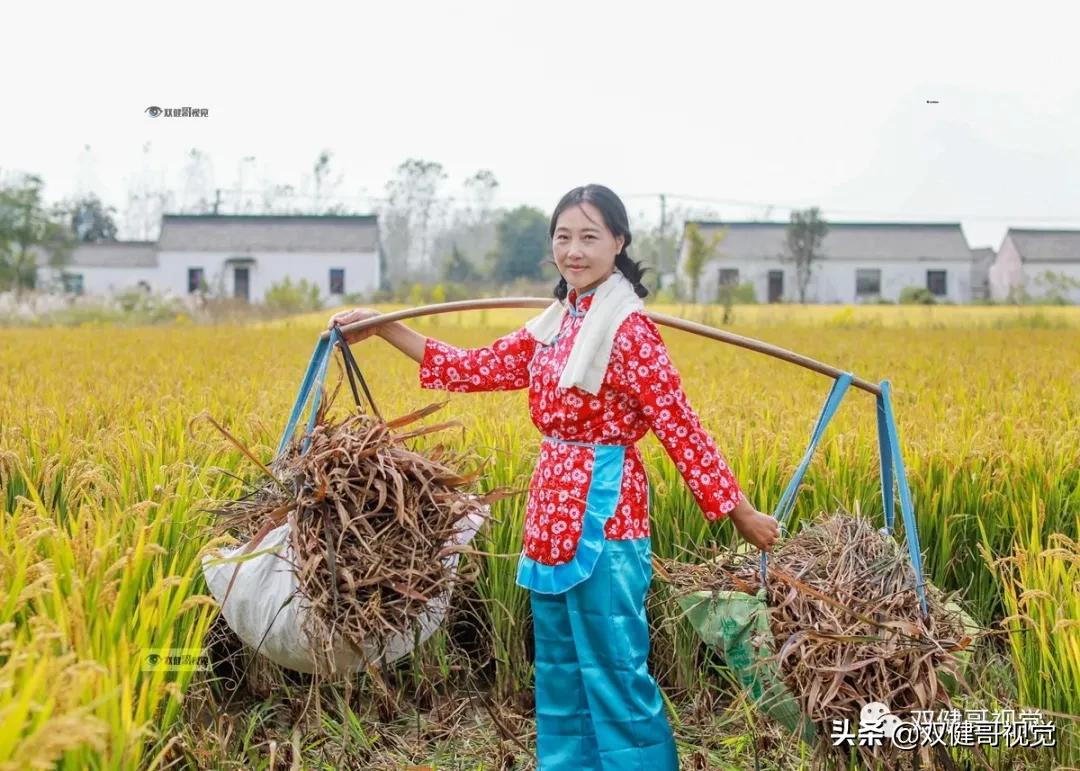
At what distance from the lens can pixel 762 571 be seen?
2.51 metres

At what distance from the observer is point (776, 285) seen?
43625 mm

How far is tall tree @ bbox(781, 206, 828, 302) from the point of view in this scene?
1616 inches

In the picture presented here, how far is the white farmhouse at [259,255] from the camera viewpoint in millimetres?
40844

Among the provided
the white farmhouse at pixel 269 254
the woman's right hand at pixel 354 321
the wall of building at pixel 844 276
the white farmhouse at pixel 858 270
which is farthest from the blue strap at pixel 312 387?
the wall of building at pixel 844 276

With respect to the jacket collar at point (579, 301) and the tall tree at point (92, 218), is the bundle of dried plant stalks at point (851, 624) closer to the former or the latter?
the jacket collar at point (579, 301)

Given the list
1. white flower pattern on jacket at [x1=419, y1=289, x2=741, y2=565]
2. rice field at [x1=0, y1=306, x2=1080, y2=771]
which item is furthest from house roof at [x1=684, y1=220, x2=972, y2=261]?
white flower pattern on jacket at [x1=419, y1=289, x2=741, y2=565]

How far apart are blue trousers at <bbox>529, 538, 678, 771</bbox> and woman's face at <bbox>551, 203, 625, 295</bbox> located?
0.62 m

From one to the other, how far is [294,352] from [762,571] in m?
8.08

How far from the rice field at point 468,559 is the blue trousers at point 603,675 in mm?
233

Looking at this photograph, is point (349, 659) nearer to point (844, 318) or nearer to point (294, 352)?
point (294, 352)

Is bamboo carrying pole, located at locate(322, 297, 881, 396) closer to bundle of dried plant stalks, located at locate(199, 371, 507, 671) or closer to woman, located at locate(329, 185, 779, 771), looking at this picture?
woman, located at locate(329, 185, 779, 771)

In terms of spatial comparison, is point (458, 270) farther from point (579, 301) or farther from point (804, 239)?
point (579, 301)

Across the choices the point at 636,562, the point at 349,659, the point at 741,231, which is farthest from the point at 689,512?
the point at 741,231
